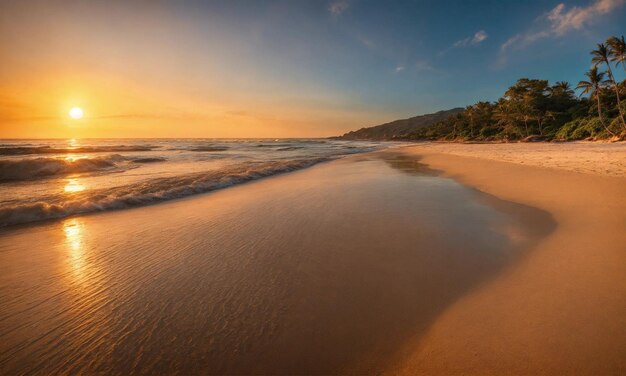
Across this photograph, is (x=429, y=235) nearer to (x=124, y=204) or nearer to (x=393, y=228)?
(x=393, y=228)

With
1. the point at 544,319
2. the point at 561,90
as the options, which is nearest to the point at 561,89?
the point at 561,90

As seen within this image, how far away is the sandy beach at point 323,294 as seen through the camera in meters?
2.00

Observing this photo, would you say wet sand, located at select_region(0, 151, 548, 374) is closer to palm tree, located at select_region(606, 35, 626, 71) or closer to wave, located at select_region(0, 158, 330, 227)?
wave, located at select_region(0, 158, 330, 227)

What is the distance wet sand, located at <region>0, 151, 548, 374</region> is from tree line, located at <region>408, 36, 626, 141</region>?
32.4m

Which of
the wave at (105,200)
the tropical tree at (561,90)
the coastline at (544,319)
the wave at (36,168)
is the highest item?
the tropical tree at (561,90)

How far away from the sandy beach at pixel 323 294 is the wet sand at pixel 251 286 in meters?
0.02

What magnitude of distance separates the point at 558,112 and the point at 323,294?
58.7 metres

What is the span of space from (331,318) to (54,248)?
4558mm

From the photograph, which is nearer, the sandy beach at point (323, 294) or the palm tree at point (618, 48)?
the sandy beach at point (323, 294)

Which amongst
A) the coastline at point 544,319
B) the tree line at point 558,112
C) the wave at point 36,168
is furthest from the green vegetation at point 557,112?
the wave at point 36,168

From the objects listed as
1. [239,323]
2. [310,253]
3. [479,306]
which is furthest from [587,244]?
[239,323]

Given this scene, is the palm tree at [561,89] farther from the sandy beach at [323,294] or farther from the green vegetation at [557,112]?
the sandy beach at [323,294]

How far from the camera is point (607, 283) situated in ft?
9.11

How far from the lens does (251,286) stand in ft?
9.92
